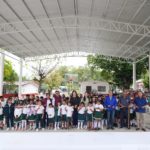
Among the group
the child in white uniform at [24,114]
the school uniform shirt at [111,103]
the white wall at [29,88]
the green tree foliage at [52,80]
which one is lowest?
the child in white uniform at [24,114]

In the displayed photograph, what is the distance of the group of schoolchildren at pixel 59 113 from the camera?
13156 mm

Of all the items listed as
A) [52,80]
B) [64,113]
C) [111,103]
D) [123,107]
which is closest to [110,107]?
[111,103]

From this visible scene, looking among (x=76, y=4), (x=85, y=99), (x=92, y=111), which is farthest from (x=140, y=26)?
(x=92, y=111)

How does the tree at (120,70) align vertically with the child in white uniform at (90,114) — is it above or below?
above

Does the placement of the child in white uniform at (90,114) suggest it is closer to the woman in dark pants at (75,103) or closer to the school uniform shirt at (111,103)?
the woman in dark pants at (75,103)

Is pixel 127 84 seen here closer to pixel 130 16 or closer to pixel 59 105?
pixel 130 16

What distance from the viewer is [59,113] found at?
13.3 meters

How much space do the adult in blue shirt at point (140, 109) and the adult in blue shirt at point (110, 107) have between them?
34.2 inches

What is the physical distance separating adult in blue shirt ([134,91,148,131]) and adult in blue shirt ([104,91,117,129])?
87 centimetres

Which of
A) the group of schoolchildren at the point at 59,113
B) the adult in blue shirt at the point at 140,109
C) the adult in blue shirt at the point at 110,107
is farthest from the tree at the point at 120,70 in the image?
the adult in blue shirt at the point at 140,109

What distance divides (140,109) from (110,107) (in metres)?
1.20

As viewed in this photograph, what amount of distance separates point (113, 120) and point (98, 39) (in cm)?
1750

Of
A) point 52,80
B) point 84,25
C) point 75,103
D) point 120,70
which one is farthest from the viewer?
point 52,80

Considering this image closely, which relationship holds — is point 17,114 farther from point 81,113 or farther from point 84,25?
point 84,25
